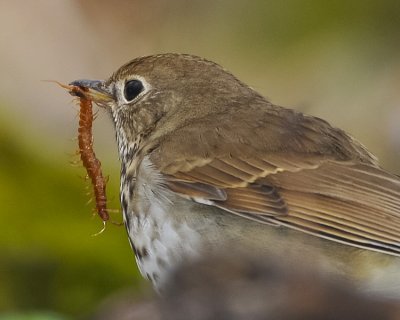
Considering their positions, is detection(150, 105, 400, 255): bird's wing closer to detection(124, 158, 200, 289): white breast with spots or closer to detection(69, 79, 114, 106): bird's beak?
detection(124, 158, 200, 289): white breast with spots

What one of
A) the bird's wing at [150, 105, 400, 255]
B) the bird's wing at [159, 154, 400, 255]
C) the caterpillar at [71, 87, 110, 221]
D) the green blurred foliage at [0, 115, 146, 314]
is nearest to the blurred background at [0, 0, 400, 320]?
the green blurred foliage at [0, 115, 146, 314]

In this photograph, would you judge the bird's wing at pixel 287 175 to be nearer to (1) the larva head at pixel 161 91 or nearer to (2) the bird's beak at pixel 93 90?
(1) the larva head at pixel 161 91

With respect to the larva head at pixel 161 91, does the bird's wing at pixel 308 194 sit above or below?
below

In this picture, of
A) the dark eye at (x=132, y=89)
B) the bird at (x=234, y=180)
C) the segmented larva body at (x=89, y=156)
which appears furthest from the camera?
the dark eye at (x=132, y=89)

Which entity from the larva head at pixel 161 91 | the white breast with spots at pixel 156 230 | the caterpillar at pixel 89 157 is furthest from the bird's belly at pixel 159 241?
the larva head at pixel 161 91

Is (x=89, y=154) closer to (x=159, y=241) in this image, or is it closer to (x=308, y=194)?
(x=159, y=241)

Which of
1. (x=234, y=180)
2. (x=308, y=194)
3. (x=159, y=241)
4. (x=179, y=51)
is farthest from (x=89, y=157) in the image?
(x=179, y=51)
